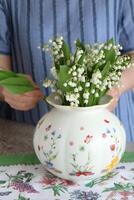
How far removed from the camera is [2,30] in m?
1.19

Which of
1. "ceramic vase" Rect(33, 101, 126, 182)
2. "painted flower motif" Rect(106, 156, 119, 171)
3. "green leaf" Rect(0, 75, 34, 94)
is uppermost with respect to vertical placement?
"green leaf" Rect(0, 75, 34, 94)

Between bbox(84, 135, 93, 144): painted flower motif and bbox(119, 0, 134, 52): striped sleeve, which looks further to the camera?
bbox(119, 0, 134, 52): striped sleeve

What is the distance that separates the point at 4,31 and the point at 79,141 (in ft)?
1.74

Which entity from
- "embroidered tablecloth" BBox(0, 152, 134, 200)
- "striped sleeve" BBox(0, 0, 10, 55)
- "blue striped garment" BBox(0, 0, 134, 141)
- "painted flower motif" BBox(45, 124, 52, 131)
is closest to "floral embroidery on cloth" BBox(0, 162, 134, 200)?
"embroidered tablecloth" BBox(0, 152, 134, 200)

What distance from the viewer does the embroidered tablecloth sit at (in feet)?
2.60

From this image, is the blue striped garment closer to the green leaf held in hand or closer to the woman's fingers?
the woman's fingers

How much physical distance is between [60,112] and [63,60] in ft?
0.29

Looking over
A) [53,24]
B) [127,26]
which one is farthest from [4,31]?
[127,26]

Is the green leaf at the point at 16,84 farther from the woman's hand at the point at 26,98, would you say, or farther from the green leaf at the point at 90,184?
the green leaf at the point at 90,184

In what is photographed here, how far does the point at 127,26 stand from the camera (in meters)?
1.16

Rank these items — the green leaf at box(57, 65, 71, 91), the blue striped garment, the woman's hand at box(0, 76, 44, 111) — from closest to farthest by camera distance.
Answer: the green leaf at box(57, 65, 71, 91), the woman's hand at box(0, 76, 44, 111), the blue striped garment

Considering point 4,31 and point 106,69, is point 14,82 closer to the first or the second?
Result: point 106,69

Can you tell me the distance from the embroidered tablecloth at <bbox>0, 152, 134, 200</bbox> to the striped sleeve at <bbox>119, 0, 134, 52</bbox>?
14.9 inches

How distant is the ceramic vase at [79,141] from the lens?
0.76m
